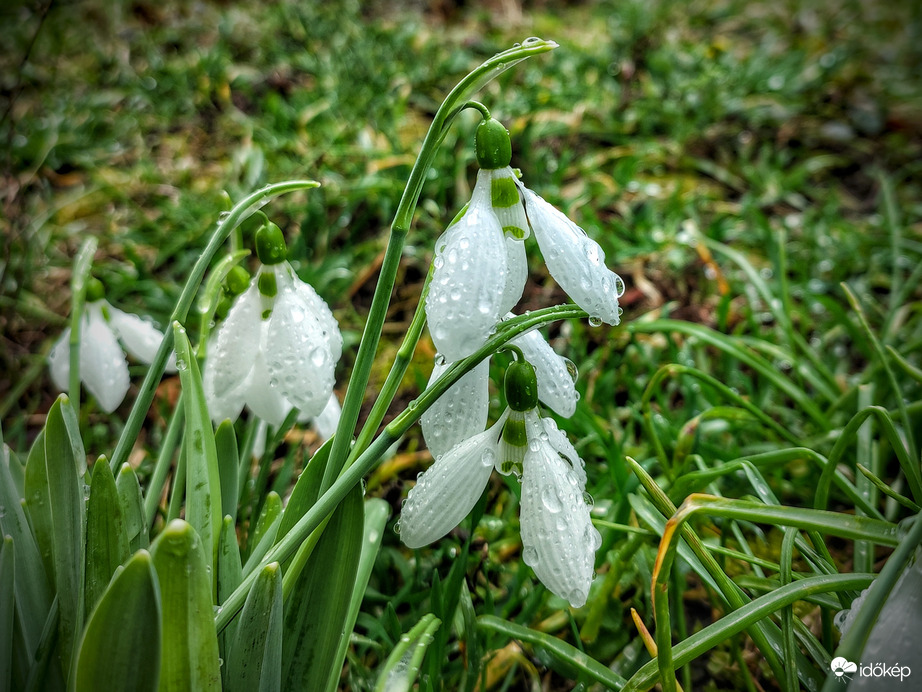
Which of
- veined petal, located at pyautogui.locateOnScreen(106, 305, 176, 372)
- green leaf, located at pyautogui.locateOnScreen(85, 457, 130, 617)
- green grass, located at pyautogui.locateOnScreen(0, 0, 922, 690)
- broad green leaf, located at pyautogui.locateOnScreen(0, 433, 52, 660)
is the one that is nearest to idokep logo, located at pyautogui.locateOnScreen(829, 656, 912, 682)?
green grass, located at pyautogui.locateOnScreen(0, 0, 922, 690)

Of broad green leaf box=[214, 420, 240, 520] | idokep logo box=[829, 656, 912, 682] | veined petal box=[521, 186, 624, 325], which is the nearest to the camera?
idokep logo box=[829, 656, 912, 682]

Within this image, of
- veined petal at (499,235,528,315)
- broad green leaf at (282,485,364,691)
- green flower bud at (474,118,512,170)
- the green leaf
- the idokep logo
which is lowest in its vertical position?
broad green leaf at (282,485,364,691)

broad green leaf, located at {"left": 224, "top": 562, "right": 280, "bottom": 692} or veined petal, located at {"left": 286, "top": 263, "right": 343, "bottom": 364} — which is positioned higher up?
veined petal, located at {"left": 286, "top": 263, "right": 343, "bottom": 364}

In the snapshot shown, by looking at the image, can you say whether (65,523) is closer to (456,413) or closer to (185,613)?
(185,613)

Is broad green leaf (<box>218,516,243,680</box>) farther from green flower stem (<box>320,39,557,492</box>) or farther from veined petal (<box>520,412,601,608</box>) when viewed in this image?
veined petal (<box>520,412,601,608</box>)

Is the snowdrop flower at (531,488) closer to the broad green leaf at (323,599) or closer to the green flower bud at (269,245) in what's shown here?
the broad green leaf at (323,599)

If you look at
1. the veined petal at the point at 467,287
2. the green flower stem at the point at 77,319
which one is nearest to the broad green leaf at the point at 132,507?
the green flower stem at the point at 77,319

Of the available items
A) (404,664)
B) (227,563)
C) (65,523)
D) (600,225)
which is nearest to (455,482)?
(404,664)
